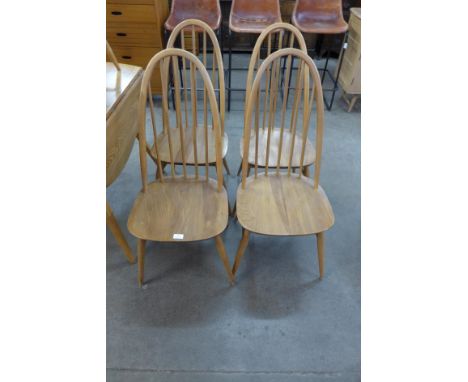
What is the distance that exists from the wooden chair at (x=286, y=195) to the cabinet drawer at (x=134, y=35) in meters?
1.53

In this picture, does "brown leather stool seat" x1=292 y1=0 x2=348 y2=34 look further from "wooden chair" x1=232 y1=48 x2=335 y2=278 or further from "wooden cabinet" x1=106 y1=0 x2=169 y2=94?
"wooden chair" x1=232 y1=48 x2=335 y2=278

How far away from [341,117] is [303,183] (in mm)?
1580

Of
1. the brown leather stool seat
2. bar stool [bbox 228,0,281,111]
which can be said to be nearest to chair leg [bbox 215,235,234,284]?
bar stool [bbox 228,0,281,111]

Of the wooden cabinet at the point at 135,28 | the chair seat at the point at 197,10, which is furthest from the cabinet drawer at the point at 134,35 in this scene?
the chair seat at the point at 197,10

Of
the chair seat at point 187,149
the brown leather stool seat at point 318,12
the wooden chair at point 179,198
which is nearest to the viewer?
the wooden chair at point 179,198

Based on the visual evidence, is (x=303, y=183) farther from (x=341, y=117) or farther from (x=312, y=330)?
(x=341, y=117)

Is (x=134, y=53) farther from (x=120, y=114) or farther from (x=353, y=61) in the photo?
(x=353, y=61)

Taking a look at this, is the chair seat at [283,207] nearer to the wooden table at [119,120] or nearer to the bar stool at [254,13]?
the wooden table at [119,120]

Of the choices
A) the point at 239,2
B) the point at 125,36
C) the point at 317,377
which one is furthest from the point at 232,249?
the point at 239,2

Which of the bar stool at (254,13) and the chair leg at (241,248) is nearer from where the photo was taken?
the chair leg at (241,248)

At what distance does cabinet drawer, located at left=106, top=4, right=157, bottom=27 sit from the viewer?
230 cm

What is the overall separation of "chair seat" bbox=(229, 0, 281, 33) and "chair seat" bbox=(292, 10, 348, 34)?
183 millimetres

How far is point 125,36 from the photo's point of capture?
2.45 meters

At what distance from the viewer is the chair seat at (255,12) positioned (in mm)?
2514
